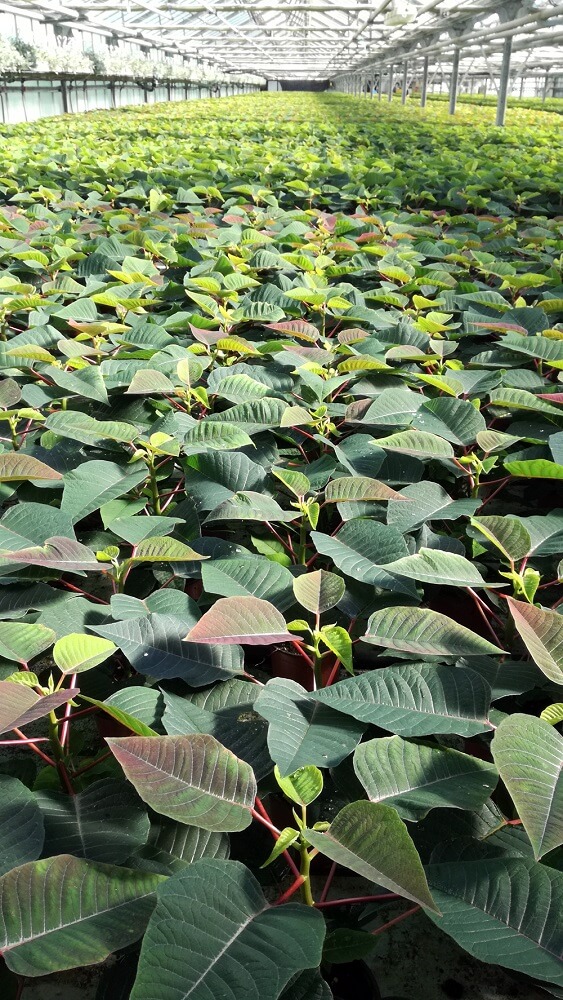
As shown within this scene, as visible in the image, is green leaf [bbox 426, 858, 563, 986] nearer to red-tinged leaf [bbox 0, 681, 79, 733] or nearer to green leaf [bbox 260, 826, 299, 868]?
green leaf [bbox 260, 826, 299, 868]

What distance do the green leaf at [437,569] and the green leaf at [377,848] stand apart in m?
0.34

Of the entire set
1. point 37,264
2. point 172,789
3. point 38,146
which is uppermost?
point 38,146

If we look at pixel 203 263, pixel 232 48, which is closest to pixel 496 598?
pixel 203 263

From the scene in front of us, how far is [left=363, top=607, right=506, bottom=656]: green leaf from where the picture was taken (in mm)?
869

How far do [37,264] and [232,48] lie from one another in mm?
32438

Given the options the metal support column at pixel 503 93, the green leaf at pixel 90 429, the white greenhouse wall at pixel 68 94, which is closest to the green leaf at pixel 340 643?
the green leaf at pixel 90 429

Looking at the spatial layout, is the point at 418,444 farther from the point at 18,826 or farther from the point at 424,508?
the point at 18,826

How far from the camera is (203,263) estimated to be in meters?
2.35

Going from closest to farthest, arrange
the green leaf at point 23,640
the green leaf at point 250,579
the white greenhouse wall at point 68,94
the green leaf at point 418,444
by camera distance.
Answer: the green leaf at point 23,640 → the green leaf at point 250,579 → the green leaf at point 418,444 → the white greenhouse wall at point 68,94

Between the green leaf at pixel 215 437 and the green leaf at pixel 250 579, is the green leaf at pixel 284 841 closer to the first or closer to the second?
the green leaf at pixel 250 579

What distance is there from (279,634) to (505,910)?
1.22 feet

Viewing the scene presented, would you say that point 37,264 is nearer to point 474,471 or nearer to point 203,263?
point 203,263

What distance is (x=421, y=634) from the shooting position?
2.93ft

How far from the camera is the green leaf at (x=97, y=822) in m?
0.71
